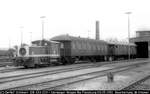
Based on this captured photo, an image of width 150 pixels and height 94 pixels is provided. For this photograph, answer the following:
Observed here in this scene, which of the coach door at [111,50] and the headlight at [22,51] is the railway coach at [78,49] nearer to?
the coach door at [111,50]

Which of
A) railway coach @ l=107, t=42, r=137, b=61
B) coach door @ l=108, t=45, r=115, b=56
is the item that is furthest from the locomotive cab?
railway coach @ l=107, t=42, r=137, b=61

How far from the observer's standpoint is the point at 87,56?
116ft

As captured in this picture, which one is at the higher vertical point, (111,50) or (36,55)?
(111,50)

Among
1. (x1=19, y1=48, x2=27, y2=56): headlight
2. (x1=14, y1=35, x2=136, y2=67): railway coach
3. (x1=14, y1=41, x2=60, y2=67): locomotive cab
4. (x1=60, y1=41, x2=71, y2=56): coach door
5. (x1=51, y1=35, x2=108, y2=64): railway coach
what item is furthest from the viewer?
(x1=51, y1=35, x2=108, y2=64): railway coach

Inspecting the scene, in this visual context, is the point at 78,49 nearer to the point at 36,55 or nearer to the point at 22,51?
the point at 36,55

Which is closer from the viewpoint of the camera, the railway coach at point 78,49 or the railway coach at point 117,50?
the railway coach at point 78,49

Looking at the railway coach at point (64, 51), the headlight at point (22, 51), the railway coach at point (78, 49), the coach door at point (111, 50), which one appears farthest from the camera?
the coach door at point (111, 50)

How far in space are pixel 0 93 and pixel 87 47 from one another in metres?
29.3

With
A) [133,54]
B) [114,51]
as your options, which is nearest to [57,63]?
[114,51]

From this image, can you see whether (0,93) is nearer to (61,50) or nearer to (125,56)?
(61,50)

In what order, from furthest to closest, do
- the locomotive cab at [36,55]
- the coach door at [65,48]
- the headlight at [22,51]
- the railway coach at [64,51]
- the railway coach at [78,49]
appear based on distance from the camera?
the railway coach at [78,49] < the coach door at [65,48] < the headlight at [22,51] < the railway coach at [64,51] < the locomotive cab at [36,55]

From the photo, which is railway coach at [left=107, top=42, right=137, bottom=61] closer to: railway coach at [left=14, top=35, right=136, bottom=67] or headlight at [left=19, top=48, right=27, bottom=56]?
railway coach at [left=14, top=35, right=136, bottom=67]

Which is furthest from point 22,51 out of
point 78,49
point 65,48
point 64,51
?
point 78,49

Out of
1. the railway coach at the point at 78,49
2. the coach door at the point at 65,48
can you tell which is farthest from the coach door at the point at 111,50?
the coach door at the point at 65,48
